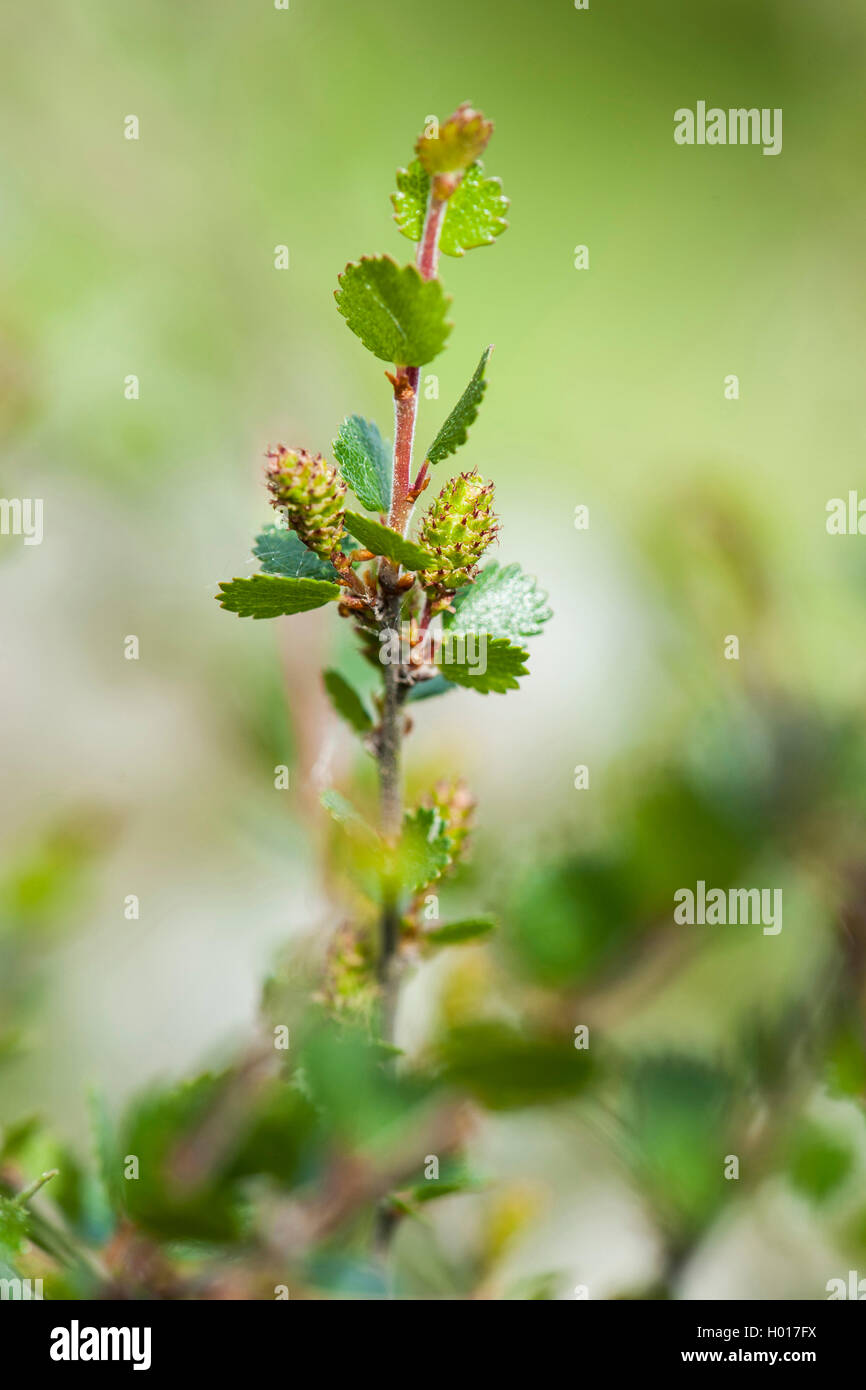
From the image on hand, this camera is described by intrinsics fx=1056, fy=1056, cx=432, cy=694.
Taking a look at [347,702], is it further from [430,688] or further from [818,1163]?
[818,1163]

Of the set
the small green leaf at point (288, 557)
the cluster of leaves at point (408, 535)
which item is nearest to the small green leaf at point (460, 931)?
the cluster of leaves at point (408, 535)

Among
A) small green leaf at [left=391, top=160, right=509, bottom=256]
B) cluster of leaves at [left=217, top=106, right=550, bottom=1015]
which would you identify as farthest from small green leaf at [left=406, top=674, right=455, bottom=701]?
small green leaf at [left=391, top=160, right=509, bottom=256]

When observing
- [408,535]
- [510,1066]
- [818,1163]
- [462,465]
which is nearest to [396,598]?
[408,535]

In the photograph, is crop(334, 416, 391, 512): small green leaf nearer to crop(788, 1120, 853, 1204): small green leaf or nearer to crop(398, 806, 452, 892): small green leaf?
crop(398, 806, 452, 892): small green leaf

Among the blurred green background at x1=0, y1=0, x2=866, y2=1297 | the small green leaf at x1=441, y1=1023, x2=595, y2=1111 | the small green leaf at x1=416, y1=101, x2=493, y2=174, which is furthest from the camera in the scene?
the blurred green background at x1=0, y1=0, x2=866, y2=1297

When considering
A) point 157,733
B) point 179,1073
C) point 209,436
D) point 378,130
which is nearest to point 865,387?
point 378,130
